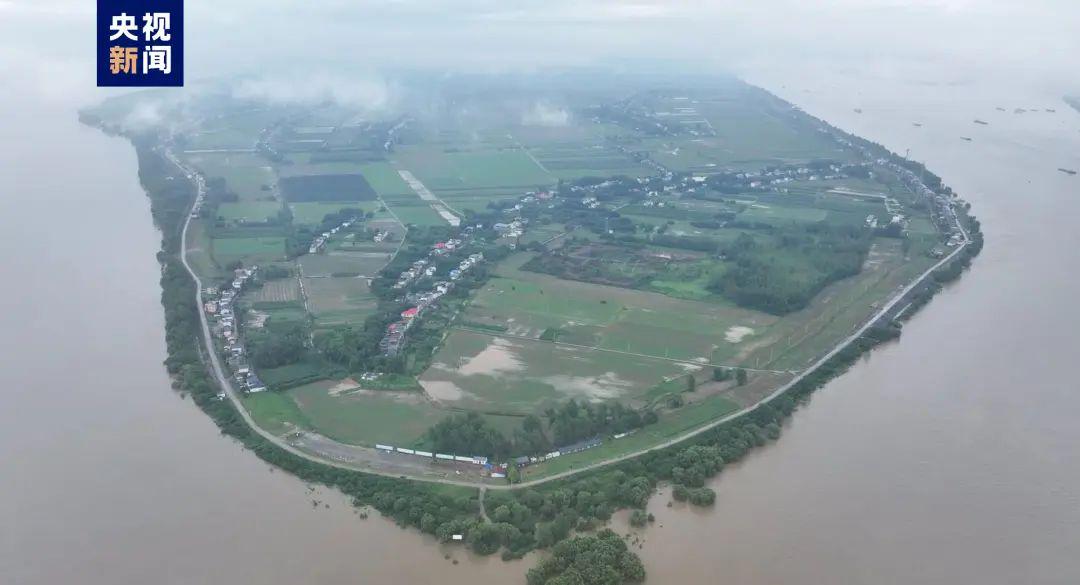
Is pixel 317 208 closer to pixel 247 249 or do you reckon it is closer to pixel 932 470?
pixel 247 249

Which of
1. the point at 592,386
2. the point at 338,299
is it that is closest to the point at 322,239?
the point at 338,299

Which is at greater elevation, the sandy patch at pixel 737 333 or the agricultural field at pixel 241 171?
the agricultural field at pixel 241 171

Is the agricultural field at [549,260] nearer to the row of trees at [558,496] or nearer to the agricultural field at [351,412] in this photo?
the agricultural field at [351,412]

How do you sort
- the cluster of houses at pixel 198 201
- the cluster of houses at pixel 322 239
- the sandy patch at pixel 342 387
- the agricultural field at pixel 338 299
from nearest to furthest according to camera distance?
the sandy patch at pixel 342 387, the agricultural field at pixel 338 299, the cluster of houses at pixel 322 239, the cluster of houses at pixel 198 201

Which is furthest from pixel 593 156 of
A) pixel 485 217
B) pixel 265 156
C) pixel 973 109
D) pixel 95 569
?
pixel 95 569

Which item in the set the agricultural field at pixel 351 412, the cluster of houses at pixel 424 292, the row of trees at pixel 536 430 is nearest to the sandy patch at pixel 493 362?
the agricultural field at pixel 351 412

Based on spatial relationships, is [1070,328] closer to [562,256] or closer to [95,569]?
[562,256]

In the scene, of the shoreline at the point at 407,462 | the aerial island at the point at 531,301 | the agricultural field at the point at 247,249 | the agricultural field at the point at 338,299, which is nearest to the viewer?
the shoreline at the point at 407,462
